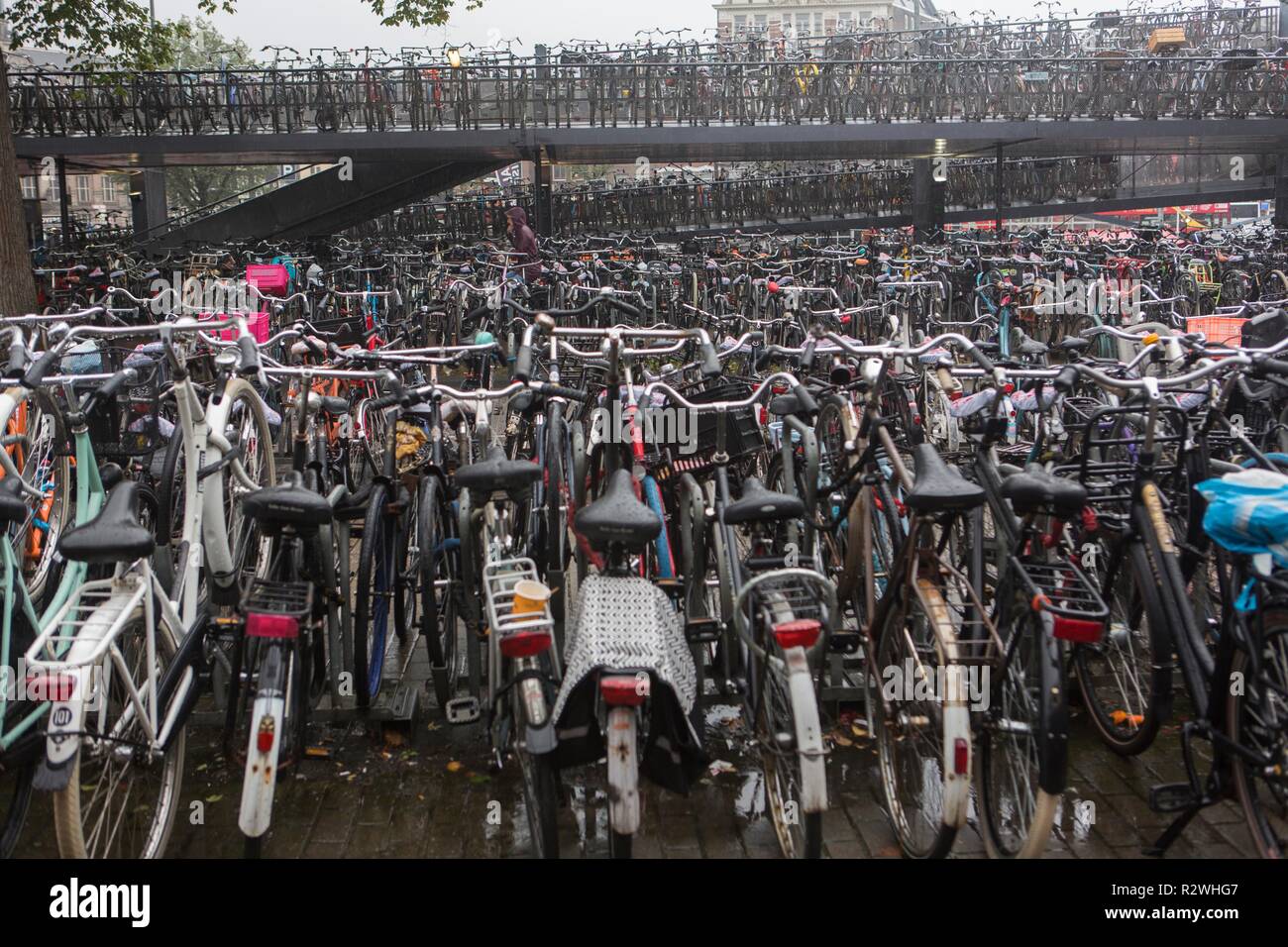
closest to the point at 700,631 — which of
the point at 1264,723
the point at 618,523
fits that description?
the point at 618,523

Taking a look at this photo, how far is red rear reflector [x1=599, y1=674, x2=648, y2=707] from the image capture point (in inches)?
106

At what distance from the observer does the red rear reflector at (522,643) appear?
290cm

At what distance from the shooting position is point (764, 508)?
125 inches

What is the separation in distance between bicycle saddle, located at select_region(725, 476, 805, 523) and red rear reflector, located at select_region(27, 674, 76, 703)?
1709 mm

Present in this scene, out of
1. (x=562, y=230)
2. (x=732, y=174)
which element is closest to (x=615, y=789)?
(x=562, y=230)

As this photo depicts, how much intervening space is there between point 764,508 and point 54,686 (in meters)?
1.81

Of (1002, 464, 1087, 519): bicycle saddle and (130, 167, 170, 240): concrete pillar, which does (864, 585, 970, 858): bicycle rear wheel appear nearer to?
(1002, 464, 1087, 519): bicycle saddle

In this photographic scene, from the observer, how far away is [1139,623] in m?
4.10

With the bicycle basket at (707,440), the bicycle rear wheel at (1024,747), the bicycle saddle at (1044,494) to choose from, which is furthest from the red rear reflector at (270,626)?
the bicycle saddle at (1044,494)

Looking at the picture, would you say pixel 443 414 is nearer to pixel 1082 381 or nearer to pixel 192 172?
pixel 1082 381

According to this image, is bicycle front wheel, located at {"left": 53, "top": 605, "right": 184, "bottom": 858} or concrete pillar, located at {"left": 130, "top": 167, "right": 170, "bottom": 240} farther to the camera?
concrete pillar, located at {"left": 130, "top": 167, "right": 170, "bottom": 240}

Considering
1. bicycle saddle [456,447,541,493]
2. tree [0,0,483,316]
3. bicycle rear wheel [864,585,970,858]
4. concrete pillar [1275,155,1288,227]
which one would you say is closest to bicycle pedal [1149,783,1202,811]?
bicycle rear wheel [864,585,970,858]

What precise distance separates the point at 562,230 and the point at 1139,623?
22.3m

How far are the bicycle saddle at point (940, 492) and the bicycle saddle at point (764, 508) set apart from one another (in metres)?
0.31
